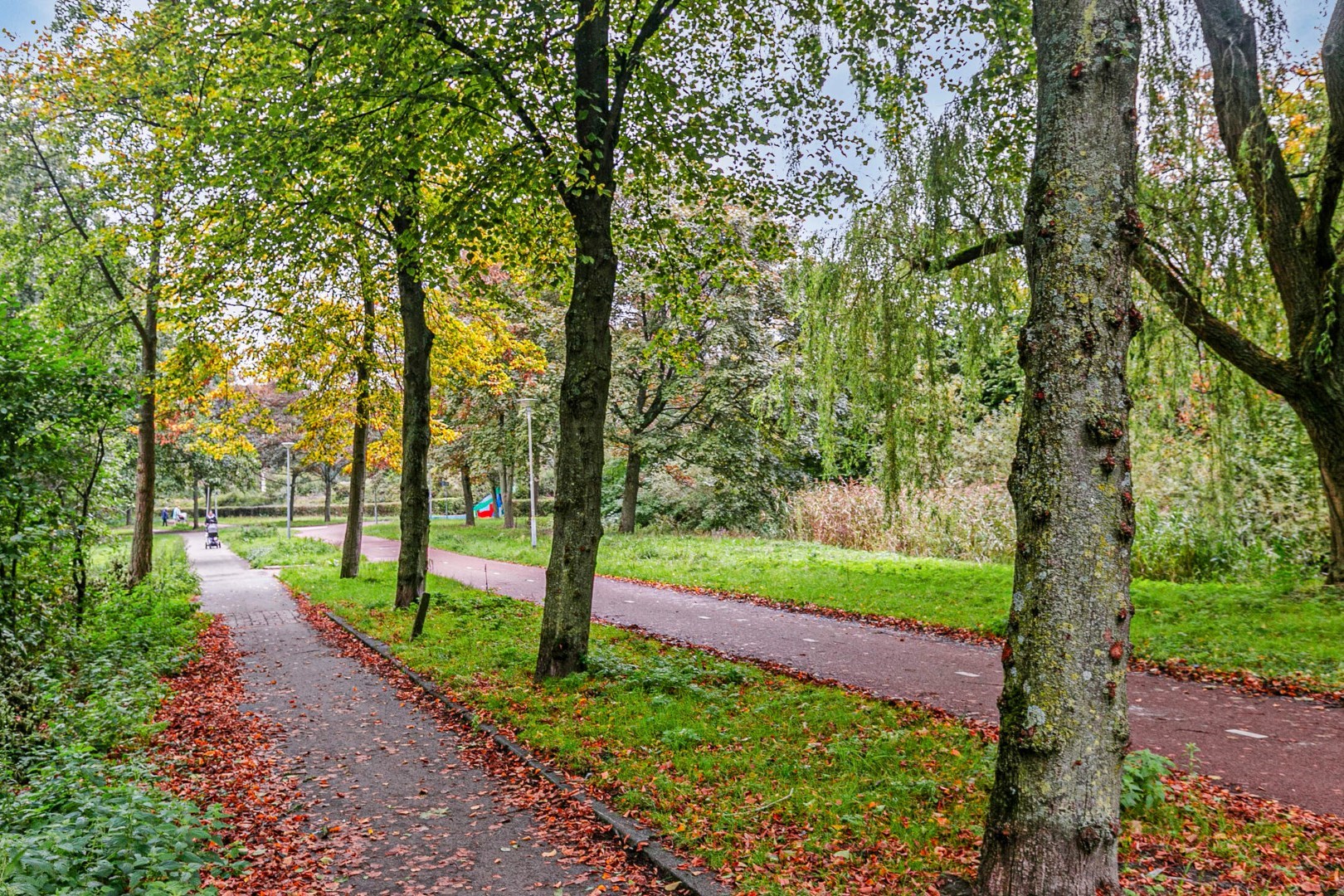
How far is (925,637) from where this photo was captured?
943cm

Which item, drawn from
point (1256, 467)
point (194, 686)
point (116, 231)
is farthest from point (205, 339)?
point (1256, 467)

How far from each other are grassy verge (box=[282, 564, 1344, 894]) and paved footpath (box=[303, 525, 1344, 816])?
0.71 meters

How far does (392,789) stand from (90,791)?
67.5 inches

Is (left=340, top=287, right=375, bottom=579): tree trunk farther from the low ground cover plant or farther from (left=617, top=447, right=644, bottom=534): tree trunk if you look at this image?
(left=617, top=447, right=644, bottom=534): tree trunk

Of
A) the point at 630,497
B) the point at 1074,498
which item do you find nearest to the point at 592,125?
the point at 1074,498

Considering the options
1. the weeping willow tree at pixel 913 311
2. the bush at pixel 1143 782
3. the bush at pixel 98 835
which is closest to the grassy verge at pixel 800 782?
the bush at pixel 1143 782

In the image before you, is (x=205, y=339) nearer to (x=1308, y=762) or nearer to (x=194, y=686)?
(x=194, y=686)

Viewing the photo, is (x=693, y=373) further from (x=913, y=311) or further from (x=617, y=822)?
(x=617, y=822)

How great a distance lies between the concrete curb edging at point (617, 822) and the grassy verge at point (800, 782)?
97 millimetres

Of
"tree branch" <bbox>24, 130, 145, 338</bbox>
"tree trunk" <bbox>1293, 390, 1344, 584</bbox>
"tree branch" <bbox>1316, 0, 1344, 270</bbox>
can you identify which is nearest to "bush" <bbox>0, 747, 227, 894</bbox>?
"tree branch" <bbox>24, 130, 145, 338</bbox>

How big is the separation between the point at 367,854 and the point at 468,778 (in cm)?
116

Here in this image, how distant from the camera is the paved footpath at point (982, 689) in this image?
499cm

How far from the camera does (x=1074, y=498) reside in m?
3.05

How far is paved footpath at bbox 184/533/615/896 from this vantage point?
401cm
